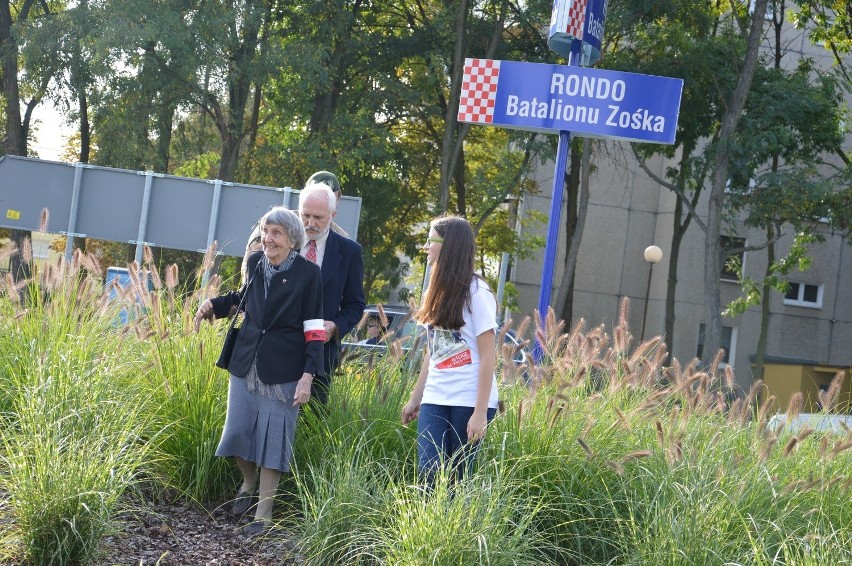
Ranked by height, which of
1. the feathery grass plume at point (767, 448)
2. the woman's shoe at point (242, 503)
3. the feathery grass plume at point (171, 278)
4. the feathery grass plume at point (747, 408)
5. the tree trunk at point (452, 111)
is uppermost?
the tree trunk at point (452, 111)

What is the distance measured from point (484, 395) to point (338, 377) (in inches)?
55.0

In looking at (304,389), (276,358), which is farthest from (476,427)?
(276,358)

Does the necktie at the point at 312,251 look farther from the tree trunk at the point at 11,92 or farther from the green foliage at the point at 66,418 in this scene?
the tree trunk at the point at 11,92

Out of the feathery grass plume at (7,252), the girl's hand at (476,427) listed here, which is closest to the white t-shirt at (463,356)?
the girl's hand at (476,427)

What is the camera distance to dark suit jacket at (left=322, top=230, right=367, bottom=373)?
6.03 m

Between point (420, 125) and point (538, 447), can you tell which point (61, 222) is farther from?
point (420, 125)

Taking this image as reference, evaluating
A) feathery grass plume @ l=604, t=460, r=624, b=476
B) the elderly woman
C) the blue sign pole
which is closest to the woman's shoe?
the elderly woman

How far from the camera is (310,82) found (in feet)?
76.6

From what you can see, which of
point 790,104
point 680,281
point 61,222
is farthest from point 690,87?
point 61,222

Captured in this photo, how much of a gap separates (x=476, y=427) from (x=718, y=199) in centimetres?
1918

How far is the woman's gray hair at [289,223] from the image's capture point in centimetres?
533

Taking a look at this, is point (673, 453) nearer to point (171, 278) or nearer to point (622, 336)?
point (622, 336)

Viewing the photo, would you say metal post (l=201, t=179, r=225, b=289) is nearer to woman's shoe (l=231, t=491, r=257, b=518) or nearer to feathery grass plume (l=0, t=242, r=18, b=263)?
feathery grass plume (l=0, t=242, r=18, b=263)

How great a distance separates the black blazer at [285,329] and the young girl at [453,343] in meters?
0.66
